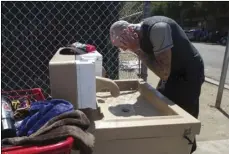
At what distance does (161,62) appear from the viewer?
1.89 meters

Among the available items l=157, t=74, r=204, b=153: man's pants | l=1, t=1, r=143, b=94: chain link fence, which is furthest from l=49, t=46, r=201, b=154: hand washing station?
l=1, t=1, r=143, b=94: chain link fence

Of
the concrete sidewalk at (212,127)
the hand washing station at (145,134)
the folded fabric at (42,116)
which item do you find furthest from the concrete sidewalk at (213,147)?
the folded fabric at (42,116)

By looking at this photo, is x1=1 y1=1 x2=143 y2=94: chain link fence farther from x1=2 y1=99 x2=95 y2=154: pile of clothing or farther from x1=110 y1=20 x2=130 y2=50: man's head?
x1=2 y1=99 x2=95 y2=154: pile of clothing

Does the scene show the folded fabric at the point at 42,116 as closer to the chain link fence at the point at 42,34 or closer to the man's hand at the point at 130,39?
the man's hand at the point at 130,39

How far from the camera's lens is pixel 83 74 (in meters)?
1.15

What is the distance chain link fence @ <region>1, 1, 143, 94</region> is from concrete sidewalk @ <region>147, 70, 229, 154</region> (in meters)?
1.06

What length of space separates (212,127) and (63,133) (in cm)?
304

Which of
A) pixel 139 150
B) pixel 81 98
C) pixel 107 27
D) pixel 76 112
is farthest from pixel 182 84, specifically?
pixel 107 27

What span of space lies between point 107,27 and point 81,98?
2256 mm

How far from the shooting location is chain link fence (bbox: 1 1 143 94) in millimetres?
3107

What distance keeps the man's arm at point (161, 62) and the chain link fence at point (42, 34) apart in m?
1.14

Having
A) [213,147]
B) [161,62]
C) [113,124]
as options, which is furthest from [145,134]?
[213,147]

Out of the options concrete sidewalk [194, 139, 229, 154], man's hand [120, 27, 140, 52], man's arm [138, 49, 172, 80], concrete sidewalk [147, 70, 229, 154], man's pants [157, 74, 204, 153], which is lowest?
concrete sidewalk [147, 70, 229, 154]

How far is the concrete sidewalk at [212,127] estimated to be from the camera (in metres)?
3.03
